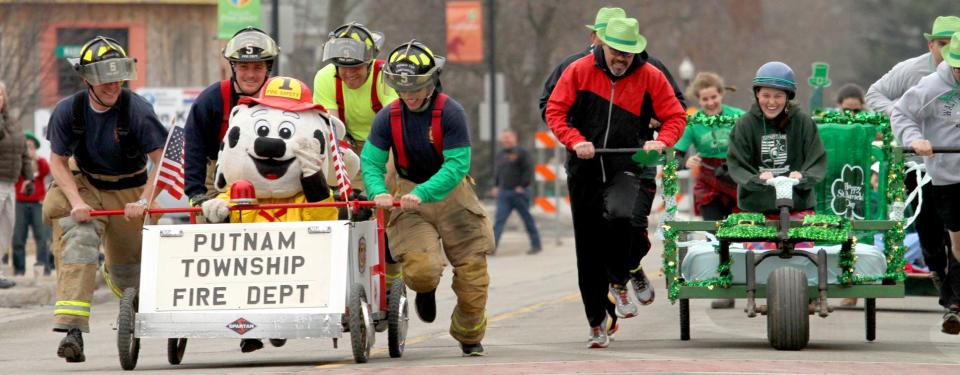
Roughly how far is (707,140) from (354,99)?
379cm

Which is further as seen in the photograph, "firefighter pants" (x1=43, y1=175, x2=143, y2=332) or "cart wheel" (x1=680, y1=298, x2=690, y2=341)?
"cart wheel" (x1=680, y1=298, x2=690, y2=341)

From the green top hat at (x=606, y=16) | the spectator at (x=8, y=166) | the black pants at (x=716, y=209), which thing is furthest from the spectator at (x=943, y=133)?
the spectator at (x=8, y=166)

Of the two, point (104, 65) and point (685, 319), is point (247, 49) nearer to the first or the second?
point (104, 65)

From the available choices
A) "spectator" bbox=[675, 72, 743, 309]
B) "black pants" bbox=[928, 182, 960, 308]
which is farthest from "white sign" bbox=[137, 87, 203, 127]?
"black pants" bbox=[928, 182, 960, 308]

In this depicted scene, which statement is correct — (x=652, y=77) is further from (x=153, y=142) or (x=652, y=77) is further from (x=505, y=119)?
(x=505, y=119)

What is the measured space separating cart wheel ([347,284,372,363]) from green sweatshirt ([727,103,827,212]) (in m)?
2.64

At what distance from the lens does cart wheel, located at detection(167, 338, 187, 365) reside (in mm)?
11648

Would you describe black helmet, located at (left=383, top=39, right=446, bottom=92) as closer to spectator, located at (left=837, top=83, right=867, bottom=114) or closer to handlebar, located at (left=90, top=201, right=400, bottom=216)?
handlebar, located at (left=90, top=201, right=400, bottom=216)

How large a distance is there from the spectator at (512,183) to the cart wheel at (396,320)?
649 inches

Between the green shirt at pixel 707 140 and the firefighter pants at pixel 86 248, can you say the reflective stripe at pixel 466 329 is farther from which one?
the green shirt at pixel 707 140

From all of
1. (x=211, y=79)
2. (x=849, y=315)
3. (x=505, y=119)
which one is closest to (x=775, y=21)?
(x=505, y=119)

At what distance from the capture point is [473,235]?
11906 millimetres

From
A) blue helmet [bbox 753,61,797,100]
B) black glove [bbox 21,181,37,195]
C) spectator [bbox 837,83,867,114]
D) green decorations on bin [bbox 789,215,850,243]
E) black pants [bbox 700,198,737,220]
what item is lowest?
green decorations on bin [bbox 789,215,850,243]

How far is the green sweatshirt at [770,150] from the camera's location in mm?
12266
